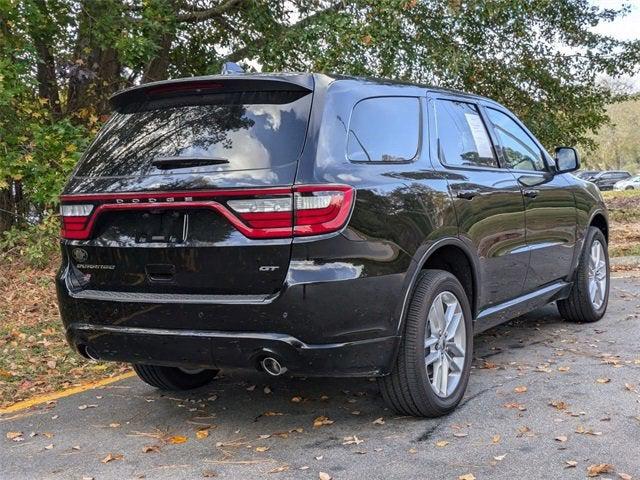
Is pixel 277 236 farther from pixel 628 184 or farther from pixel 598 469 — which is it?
pixel 628 184

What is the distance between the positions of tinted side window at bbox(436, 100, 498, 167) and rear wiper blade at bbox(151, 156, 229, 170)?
1517mm

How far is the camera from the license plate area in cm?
355

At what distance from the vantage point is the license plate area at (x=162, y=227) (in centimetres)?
355

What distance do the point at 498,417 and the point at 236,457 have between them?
1459 millimetres

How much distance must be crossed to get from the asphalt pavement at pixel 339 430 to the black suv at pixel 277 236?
1.10 ft

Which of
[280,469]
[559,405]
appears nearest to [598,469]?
[559,405]

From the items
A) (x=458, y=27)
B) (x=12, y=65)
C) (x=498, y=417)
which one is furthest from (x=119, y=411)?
(x=458, y=27)

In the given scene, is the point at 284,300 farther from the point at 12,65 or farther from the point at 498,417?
the point at 12,65

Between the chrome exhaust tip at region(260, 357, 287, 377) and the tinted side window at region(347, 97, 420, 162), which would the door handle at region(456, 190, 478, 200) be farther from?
the chrome exhaust tip at region(260, 357, 287, 377)

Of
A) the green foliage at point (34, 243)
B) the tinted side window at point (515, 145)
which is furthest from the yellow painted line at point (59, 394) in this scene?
the green foliage at point (34, 243)

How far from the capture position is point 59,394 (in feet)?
16.1

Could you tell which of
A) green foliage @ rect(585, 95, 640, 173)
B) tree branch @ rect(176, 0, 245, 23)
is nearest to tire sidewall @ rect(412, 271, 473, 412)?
tree branch @ rect(176, 0, 245, 23)

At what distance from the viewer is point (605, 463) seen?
335cm

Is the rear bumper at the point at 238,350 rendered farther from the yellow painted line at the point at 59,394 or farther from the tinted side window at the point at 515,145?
the tinted side window at the point at 515,145
